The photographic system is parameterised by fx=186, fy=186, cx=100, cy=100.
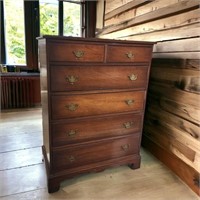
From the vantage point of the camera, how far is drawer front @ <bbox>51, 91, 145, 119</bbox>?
1350mm

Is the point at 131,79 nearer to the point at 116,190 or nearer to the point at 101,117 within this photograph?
the point at 101,117

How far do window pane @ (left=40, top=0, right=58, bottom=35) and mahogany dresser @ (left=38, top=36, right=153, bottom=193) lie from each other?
2251 mm

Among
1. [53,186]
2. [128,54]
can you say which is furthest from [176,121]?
[53,186]

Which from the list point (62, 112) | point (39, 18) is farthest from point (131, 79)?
point (39, 18)

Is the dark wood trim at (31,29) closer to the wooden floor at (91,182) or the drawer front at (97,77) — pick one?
the wooden floor at (91,182)

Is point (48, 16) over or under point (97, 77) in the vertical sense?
over

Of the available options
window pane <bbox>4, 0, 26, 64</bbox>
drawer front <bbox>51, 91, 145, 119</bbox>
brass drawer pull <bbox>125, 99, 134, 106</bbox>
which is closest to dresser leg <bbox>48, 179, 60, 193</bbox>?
drawer front <bbox>51, 91, 145, 119</bbox>

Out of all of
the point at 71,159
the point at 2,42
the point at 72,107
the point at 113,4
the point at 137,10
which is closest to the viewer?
the point at 72,107

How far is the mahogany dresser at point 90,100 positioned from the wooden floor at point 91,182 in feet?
0.35

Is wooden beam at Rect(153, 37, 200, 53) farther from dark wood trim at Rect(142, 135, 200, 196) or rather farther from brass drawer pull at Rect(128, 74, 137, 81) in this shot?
dark wood trim at Rect(142, 135, 200, 196)

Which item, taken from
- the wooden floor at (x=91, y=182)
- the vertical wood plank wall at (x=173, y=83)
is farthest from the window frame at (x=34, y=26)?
the wooden floor at (x=91, y=182)

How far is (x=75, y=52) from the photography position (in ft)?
4.18

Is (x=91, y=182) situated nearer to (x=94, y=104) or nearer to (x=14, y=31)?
(x=94, y=104)

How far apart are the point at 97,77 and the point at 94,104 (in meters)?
0.21
